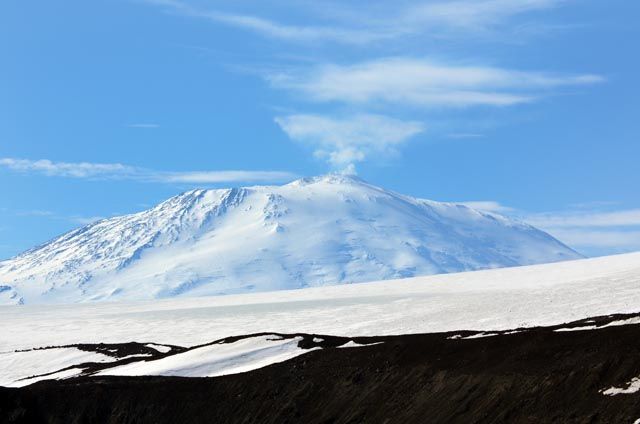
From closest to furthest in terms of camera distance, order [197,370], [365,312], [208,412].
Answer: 1. [208,412]
2. [197,370]
3. [365,312]

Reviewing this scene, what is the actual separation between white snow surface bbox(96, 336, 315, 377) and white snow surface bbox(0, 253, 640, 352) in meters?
12.2

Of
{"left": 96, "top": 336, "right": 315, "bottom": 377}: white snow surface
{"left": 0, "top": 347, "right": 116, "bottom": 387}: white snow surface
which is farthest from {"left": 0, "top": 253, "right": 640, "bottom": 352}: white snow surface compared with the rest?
{"left": 96, "top": 336, "right": 315, "bottom": 377}: white snow surface

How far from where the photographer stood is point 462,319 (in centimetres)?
6888

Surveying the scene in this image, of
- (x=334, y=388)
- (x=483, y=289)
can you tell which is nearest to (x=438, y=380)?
(x=334, y=388)

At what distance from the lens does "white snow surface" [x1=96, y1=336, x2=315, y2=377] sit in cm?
5350

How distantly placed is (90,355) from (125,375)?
20.1m

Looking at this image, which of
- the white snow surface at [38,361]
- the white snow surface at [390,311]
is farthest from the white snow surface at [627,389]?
the white snow surface at [38,361]

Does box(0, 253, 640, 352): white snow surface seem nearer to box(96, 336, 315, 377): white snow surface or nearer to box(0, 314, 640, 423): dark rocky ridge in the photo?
box(96, 336, 315, 377): white snow surface

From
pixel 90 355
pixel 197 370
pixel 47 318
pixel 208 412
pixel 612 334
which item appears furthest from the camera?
pixel 47 318

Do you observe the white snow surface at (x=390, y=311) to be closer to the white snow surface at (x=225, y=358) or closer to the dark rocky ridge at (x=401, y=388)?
the white snow surface at (x=225, y=358)

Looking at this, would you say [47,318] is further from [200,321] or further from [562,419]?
[562,419]

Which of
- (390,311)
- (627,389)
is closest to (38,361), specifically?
(390,311)

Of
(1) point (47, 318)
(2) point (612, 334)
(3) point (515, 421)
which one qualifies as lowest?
(3) point (515, 421)

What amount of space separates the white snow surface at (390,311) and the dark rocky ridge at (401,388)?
13.5 meters
